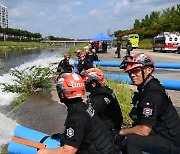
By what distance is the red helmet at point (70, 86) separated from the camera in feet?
9.73

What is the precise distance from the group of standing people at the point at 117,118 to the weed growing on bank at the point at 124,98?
2181mm

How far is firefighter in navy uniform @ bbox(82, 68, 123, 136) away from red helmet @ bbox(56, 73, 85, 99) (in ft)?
3.47

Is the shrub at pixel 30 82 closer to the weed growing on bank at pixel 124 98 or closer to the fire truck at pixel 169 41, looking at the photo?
the weed growing on bank at pixel 124 98

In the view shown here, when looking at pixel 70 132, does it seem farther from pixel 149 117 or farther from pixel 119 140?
pixel 119 140

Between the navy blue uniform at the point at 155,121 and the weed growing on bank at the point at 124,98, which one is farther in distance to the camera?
the weed growing on bank at the point at 124,98

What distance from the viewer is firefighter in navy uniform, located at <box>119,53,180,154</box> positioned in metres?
3.34

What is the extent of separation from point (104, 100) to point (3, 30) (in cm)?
11005

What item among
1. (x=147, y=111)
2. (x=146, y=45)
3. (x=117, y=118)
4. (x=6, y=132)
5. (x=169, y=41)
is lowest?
(x=6, y=132)

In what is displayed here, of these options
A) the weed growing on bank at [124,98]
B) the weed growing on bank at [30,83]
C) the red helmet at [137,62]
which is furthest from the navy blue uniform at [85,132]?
the weed growing on bank at [30,83]

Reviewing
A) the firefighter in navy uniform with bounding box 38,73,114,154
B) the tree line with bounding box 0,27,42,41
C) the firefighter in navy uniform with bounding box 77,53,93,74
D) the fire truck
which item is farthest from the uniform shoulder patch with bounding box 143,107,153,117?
the tree line with bounding box 0,27,42,41

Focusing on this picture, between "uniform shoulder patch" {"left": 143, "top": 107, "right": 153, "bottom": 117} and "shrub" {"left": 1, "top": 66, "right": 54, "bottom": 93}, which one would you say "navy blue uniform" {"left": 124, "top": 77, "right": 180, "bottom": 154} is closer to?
"uniform shoulder patch" {"left": 143, "top": 107, "right": 153, "bottom": 117}

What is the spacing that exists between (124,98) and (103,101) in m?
3.05

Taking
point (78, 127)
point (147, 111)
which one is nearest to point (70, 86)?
point (78, 127)

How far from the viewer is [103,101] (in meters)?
4.10
